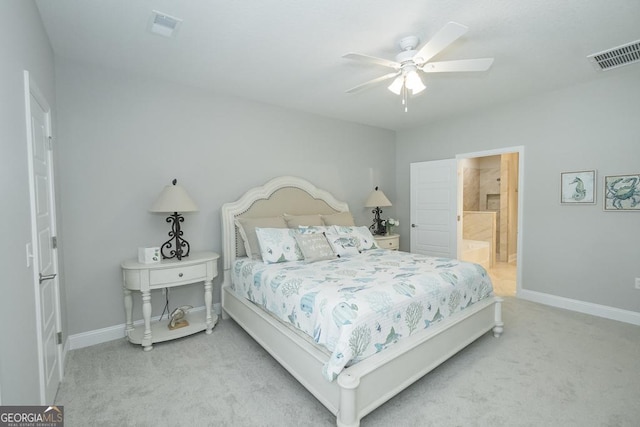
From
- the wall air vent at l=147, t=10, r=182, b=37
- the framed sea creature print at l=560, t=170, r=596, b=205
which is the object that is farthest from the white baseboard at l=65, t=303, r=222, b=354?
the framed sea creature print at l=560, t=170, r=596, b=205

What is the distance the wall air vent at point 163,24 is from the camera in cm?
210

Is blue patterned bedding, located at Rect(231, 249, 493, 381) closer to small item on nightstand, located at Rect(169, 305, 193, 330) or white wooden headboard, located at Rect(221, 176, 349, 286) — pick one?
white wooden headboard, located at Rect(221, 176, 349, 286)

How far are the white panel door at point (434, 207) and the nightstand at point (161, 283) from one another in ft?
11.3

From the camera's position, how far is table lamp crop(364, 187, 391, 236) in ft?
15.4

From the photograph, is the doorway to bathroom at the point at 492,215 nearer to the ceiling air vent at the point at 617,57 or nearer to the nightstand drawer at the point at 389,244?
the nightstand drawer at the point at 389,244

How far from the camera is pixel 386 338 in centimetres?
192

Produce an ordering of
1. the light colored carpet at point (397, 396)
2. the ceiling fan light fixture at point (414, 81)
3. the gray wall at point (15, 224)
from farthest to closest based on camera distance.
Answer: the ceiling fan light fixture at point (414, 81) < the light colored carpet at point (397, 396) < the gray wall at point (15, 224)

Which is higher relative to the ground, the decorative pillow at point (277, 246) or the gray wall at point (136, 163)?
the gray wall at point (136, 163)

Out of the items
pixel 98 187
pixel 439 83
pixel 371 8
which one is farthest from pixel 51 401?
pixel 439 83

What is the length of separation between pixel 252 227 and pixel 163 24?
1.98 m

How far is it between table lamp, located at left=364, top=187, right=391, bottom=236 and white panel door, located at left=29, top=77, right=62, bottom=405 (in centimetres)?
376

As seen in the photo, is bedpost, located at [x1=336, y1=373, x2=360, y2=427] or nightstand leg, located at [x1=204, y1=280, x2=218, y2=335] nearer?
bedpost, located at [x1=336, y1=373, x2=360, y2=427]

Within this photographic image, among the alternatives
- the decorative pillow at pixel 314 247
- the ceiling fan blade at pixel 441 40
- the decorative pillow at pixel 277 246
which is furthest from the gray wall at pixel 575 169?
the decorative pillow at pixel 277 246

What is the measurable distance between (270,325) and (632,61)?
159 inches
